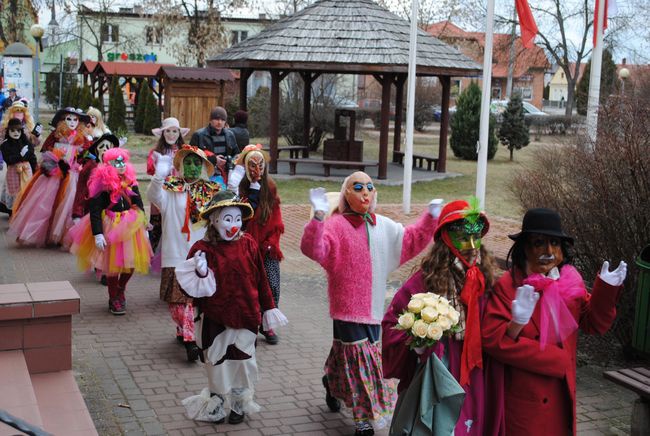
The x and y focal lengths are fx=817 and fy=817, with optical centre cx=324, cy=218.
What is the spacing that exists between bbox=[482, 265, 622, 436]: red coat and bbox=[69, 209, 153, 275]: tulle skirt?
15.7 ft

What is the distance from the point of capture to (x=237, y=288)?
548cm

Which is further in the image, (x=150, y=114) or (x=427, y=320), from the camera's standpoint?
(x=150, y=114)

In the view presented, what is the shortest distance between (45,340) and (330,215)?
2.14 m

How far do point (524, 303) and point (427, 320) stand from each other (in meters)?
0.47

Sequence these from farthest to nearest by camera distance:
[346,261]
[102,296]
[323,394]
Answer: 1. [102,296]
2. [323,394]
3. [346,261]

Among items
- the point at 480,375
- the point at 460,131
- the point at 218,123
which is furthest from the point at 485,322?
the point at 460,131

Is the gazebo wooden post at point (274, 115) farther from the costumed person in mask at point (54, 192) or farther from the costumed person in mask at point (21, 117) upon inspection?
the costumed person in mask at point (54, 192)

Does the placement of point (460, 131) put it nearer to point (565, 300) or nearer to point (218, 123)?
point (218, 123)

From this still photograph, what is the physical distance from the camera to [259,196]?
7.02m

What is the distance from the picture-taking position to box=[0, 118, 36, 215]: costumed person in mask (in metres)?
12.6

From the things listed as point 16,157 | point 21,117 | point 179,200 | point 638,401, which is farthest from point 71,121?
point 638,401

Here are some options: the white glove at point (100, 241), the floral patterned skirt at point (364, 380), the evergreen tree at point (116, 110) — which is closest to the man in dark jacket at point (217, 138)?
the white glove at point (100, 241)

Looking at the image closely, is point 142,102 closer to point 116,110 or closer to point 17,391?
point 116,110

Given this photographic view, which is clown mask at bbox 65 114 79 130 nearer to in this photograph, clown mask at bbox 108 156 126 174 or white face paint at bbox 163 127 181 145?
clown mask at bbox 108 156 126 174
